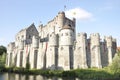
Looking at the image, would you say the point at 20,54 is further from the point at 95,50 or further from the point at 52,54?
the point at 95,50

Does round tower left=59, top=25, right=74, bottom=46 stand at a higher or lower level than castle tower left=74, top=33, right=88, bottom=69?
higher

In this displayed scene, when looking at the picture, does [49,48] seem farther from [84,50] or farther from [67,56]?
[84,50]

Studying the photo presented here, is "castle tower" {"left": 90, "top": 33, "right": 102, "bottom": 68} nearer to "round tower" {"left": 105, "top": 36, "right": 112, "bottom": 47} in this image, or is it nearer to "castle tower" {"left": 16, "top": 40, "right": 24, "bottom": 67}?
"round tower" {"left": 105, "top": 36, "right": 112, "bottom": 47}

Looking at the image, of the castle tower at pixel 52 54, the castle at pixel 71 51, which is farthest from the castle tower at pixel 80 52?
the castle tower at pixel 52 54

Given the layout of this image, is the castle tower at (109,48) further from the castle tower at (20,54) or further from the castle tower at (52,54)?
A: the castle tower at (20,54)

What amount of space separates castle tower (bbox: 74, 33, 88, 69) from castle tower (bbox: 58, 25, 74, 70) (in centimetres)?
144

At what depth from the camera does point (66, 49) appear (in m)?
50.1

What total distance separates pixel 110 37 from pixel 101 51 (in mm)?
4981

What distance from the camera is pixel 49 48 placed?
5300 centimetres

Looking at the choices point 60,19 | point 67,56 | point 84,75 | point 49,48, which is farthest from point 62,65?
point 60,19

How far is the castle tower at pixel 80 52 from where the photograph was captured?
160 feet

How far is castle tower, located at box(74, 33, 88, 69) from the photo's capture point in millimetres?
48750

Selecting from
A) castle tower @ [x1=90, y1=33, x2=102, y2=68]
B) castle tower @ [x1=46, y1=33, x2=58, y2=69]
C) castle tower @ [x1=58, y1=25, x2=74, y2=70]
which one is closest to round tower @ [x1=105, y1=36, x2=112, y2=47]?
castle tower @ [x1=90, y1=33, x2=102, y2=68]

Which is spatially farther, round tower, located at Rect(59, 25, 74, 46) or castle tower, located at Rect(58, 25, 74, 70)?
round tower, located at Rect(59, 25, 74, 46)
